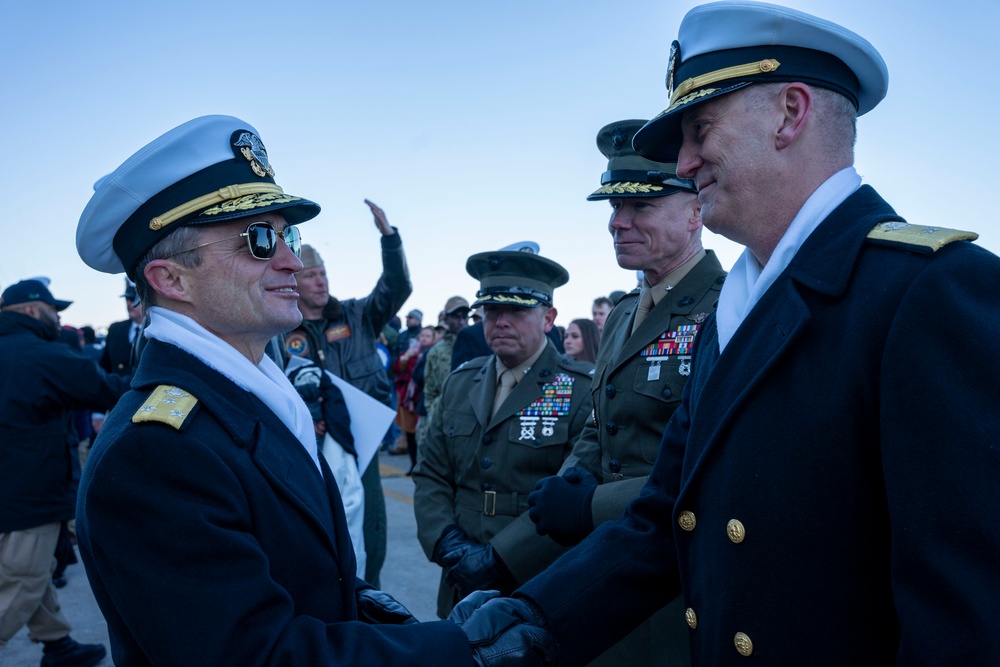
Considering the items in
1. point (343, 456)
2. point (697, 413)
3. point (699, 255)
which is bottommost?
point (343, 456)

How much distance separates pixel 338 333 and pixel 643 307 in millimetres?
2399

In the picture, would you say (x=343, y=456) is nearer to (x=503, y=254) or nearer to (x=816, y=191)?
(x=503, y=254)

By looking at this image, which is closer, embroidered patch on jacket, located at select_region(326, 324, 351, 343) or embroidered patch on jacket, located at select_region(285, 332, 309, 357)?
embroidered patch on jacket, located at select_region(285, 332, 309, 357)

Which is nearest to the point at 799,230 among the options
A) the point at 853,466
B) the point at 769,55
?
the point at 769,55

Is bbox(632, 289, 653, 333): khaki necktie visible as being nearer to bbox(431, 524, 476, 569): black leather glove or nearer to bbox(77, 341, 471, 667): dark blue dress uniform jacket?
bbox(431, 524, 476, 569): black leather glove

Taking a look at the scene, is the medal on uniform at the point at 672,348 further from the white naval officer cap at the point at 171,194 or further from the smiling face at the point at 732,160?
the white naval officer cap at the point at 171,194

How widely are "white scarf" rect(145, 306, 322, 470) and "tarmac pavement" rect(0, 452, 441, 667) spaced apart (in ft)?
11.7

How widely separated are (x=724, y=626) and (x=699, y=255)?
1836mm

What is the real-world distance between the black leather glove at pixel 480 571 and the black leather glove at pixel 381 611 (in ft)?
3.62

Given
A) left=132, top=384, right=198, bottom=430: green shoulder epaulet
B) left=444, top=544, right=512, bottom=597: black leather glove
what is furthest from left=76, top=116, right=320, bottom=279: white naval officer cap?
left=444, top=544, right=512, bottom=597: black leather glove

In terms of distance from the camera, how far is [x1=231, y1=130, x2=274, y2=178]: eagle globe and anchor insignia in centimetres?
201

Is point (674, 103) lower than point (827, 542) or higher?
higher

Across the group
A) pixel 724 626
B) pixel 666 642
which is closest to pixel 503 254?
pixel 666 642

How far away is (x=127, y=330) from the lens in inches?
262
